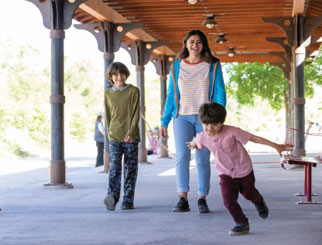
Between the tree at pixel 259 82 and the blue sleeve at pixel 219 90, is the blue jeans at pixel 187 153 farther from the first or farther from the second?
the tree at pixel 259 82

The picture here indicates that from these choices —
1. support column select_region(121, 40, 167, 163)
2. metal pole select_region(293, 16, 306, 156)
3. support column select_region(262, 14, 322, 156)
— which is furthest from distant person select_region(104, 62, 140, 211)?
support column select_region(121, 40, 167, 163)

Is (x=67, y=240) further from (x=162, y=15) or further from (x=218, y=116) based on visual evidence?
(x=162, y=15)

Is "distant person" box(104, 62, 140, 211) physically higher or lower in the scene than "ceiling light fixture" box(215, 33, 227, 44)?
lower

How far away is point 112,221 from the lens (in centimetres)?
604

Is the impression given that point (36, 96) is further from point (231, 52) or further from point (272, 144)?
point (272, 144)

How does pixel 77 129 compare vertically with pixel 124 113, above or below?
below

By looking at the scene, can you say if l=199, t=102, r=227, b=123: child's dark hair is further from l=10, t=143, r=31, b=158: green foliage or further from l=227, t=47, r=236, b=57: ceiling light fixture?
l=10, t=143, r=31, b=158: green foliage

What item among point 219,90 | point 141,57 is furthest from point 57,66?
point 141,57

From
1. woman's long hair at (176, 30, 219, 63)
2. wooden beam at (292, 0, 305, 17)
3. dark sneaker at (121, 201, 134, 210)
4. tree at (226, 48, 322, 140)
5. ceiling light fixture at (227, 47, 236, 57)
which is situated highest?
ceiling light fixture at (227, 47, 236, 57)

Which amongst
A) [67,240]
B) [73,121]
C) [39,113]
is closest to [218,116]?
[67,240]

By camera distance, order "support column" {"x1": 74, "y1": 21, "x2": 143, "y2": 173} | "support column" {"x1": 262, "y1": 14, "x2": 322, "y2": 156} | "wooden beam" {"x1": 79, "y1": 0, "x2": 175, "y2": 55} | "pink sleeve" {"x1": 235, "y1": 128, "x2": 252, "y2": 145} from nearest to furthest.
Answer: "pink sleeve" {"x1": 235, "y1": 128, "x2": 252, "y2": 145}, "wooden beam" {"x1": 79, "y1": 0, "x2": 175, "y2": 55}, "support column" {"x1": 262, "y1": 14, "x2": 322, "y2": 156}, "support column" {"x1": 74, "y1": 21, "x2": 143, "y2": 173}

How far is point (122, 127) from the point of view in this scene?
270 inches

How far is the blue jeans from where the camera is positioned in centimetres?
646

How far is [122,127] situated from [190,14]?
7709 millimetres
